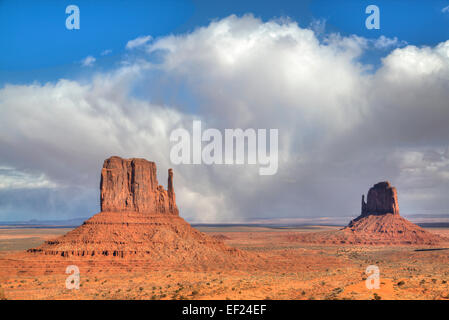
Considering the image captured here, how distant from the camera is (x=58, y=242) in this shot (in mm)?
73375

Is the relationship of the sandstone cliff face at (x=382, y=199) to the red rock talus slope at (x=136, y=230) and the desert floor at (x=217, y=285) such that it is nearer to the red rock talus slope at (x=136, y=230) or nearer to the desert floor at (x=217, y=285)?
the desert floor at (x=217, y=285)

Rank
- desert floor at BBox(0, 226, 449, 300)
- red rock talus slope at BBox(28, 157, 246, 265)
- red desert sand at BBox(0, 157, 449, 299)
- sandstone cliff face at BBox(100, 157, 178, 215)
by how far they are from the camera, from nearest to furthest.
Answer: desert floor at BBox(0, 226, 449, 300) → red desert sand at BBox(0, 157, 449, 299) → red rock talus slope at BBox(28, 157, 246, 265) → sandstone cliff face at BBox(100, 157, 178, 215)

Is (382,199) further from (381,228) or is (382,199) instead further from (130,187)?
(130,187)

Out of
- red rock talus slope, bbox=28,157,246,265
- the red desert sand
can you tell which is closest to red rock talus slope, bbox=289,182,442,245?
the red desert sand

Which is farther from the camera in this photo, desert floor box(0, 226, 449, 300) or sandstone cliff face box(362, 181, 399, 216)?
sandstone cliff face box(362, 181, 399, 216)

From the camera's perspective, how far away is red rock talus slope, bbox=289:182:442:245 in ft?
518

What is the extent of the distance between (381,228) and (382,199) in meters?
14.1

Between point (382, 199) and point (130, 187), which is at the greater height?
point (130, 187)

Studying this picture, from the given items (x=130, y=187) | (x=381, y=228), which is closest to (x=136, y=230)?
(x=130, y=187)

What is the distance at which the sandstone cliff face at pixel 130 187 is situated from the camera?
260ft

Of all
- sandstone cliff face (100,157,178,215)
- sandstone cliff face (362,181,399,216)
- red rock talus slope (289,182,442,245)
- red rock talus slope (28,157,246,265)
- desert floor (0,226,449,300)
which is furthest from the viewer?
sandstone cliff face (362,181,399,216)

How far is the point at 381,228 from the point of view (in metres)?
165

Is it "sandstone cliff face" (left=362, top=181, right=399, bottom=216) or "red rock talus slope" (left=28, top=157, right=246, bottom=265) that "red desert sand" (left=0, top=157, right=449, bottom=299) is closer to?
"red rock talus slope" (left=28, top=157, right=246, bottom=265)
